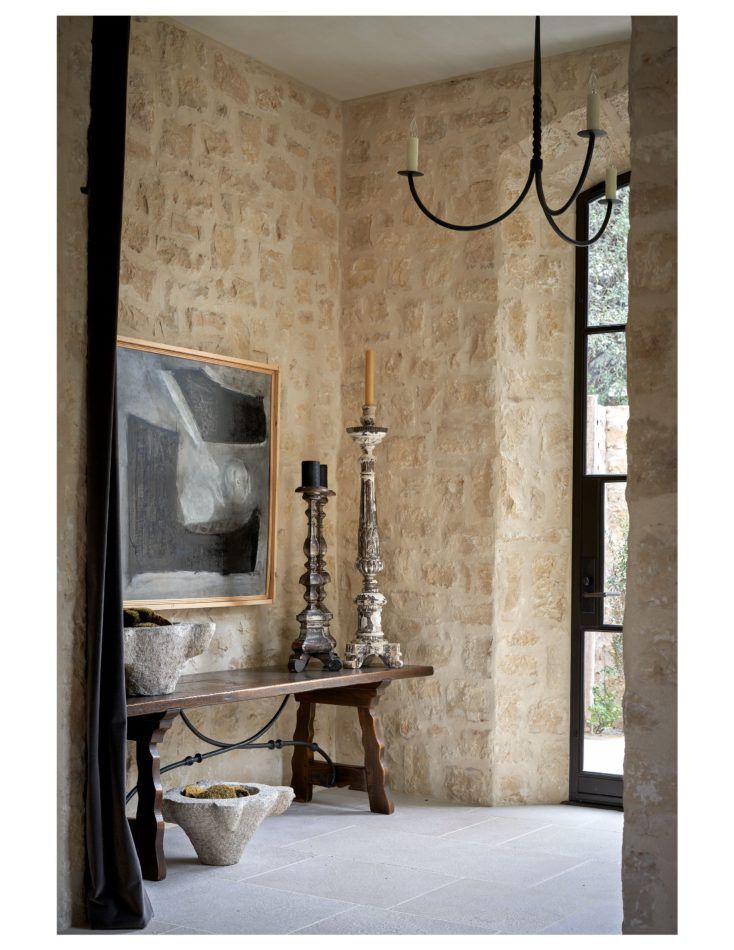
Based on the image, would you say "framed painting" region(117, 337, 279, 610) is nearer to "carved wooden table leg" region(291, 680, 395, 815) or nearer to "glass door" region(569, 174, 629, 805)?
"carved wooden table leg" region(291, 680, 395, 815)

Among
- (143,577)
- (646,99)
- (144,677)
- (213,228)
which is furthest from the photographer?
(213,228)

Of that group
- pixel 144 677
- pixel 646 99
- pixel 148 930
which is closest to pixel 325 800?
pixel 144 677

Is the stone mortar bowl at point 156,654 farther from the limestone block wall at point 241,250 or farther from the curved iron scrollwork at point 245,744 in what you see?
the limestone block wall at point 241,250

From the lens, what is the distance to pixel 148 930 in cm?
326

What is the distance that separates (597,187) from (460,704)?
2.54 meters

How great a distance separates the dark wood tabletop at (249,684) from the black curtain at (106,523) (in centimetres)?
41

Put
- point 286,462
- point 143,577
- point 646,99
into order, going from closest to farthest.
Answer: point 646,99, point 143,577, point 286,462

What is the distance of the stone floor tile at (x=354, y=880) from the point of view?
3.67 metres

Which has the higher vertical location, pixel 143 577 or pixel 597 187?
pixel 597 187

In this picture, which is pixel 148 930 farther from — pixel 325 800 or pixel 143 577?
pixel 325 800

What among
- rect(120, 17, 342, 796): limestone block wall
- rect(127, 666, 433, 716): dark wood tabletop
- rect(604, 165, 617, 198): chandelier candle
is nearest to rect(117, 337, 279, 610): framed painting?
rect(120, 17, 342, 796): limestone block wall

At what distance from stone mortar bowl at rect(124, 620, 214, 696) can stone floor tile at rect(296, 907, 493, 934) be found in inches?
38.9

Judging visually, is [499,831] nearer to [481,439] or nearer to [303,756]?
[303,756]

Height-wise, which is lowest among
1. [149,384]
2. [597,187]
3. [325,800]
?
[325,800]
